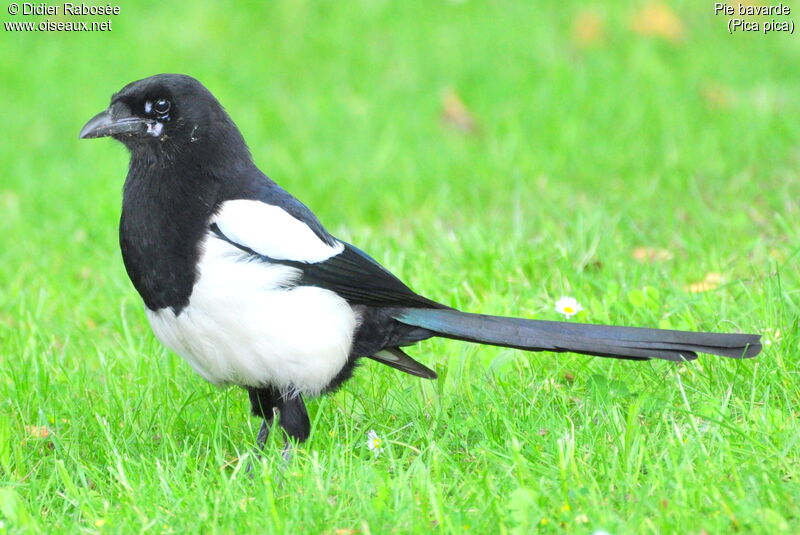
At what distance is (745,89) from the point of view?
5758 mm

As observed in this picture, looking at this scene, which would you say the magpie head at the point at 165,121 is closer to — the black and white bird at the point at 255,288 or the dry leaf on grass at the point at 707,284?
the black and white bird at the point at 255,288

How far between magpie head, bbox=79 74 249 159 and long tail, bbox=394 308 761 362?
65cm

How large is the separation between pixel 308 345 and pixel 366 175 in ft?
8.51

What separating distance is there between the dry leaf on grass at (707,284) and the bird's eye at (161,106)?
1.56 m

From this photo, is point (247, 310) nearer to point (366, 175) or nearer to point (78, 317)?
point (78, 317)

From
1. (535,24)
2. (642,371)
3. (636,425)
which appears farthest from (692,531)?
(535,24)

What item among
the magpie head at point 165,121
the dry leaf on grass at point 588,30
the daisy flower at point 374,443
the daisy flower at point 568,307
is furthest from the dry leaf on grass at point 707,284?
the dry leaf on grass at point 588,30

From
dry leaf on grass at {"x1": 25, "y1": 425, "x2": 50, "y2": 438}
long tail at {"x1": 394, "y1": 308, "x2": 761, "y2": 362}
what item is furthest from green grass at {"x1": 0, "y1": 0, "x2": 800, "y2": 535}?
long tail at {"x1": 394, "y1": 308, "x2": 761, "y2": 362}

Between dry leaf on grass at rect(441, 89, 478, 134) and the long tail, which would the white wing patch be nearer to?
the long tail

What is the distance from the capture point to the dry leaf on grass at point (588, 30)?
6336 mm

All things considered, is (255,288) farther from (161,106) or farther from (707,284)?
(707,284)

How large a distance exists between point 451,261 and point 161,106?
127cm

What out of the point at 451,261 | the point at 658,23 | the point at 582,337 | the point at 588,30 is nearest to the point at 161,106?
the point at 582,337

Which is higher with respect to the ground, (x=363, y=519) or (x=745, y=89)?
(x=745, y=89)
